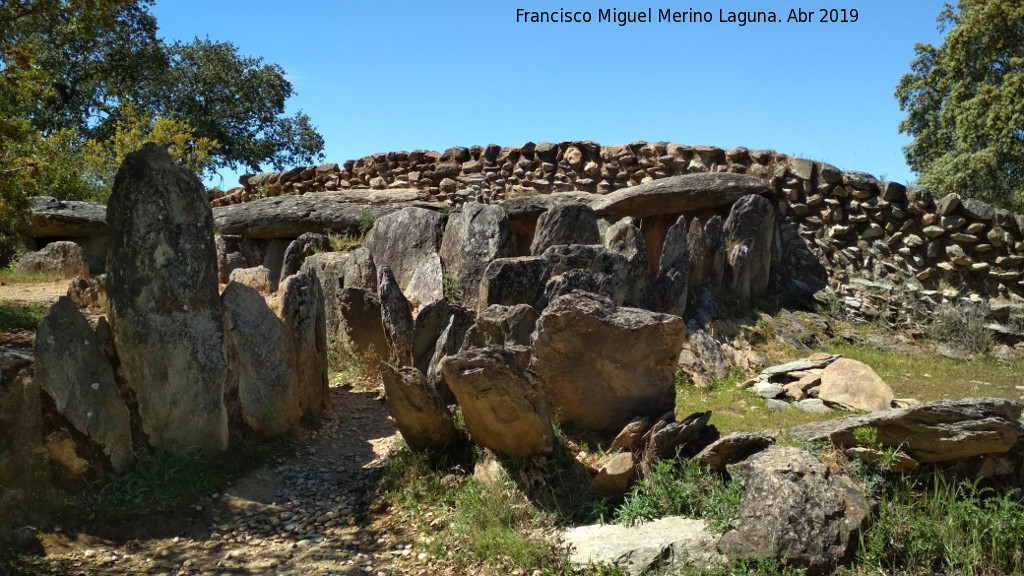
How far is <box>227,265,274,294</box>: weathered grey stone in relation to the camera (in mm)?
11562

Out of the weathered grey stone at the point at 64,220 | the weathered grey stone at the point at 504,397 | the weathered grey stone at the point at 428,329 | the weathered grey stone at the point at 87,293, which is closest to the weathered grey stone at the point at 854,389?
the weathered grey stone at the point at 504,397

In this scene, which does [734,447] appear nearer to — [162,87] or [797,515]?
[797,515]

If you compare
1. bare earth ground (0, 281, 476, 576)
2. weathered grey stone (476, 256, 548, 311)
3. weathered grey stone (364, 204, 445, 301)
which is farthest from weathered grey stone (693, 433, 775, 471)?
weathered grey stone (364, 204, 445, 301)

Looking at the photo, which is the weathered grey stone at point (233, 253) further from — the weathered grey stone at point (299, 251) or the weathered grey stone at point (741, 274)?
the weathered grey stone at point (741, 274)

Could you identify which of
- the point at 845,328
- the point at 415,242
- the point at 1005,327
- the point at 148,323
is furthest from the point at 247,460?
the point at 1005,327

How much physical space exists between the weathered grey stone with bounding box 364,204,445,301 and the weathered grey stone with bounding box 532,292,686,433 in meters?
4.17

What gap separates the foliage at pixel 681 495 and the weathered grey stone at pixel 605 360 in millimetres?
777

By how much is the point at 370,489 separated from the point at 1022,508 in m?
4.15

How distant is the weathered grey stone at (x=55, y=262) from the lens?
12.3 meters

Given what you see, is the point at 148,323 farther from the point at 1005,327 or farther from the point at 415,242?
the point at 1005,327

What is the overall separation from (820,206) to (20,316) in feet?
34.0

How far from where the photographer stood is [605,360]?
618 centimetres

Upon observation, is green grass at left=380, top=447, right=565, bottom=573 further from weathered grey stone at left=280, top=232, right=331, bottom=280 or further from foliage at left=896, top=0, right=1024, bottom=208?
foliage at left=896, top=0, right=1024, bottom=208

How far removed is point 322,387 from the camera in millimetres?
7172
